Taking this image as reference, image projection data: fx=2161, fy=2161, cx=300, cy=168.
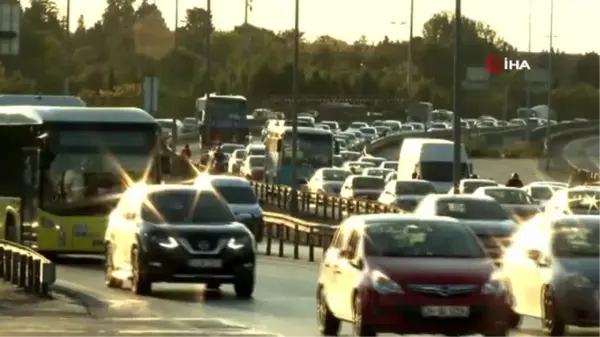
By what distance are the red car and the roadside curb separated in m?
5.40

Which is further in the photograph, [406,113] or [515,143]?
[406,113]

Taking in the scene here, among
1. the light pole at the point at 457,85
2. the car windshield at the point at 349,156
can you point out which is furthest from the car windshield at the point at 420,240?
the car windshield at the point at 349,156

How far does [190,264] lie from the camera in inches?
1214

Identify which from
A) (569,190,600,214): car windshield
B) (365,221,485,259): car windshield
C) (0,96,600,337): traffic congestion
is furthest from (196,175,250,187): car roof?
(365,221,485,259): car windshield

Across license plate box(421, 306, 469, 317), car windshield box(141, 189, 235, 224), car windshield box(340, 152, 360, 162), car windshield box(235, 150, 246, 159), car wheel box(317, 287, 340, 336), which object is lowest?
car windshield box(340, 152, 360, 162)

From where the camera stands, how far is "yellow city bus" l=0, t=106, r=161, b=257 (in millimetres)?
39188

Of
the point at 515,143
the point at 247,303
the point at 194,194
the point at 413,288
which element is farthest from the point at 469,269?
the point at 515,143

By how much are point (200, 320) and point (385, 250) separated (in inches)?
172

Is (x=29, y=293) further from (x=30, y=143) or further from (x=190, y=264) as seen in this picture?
(x=30, y=143)

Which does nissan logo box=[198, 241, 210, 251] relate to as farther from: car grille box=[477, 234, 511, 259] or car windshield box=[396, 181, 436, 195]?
car windshield box=[396, 181, 436, 195]

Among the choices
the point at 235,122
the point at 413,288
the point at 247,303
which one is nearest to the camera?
the point at 413,288

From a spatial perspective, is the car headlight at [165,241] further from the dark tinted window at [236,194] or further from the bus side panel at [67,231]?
the dark tinted window at [236,194]

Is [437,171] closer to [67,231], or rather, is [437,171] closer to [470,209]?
[470,209]

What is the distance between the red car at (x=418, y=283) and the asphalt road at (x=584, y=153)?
9362cm
